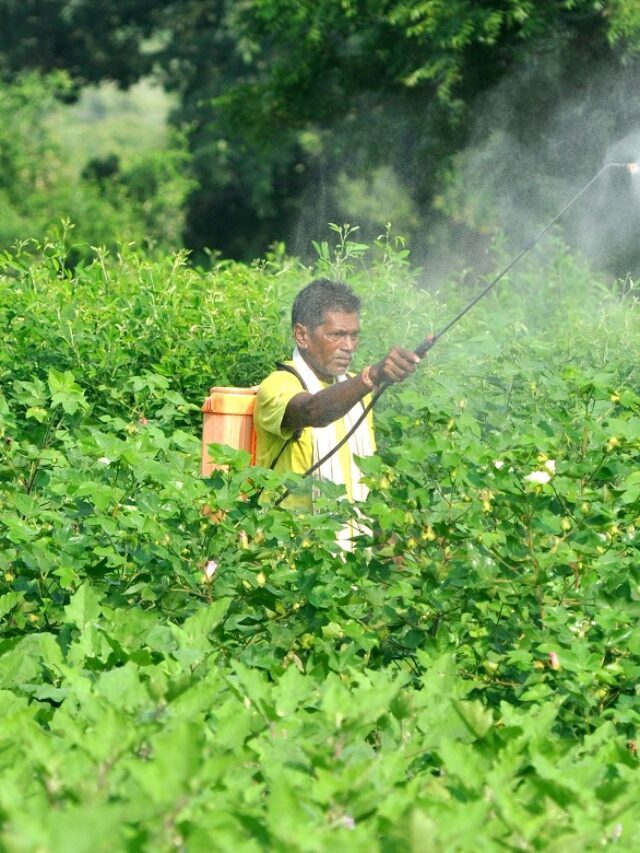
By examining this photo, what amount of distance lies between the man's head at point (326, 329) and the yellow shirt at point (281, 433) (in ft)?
0.25

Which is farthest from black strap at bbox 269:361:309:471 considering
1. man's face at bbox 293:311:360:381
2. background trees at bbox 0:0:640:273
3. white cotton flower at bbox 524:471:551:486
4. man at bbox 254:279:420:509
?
background trees at bbox 0:0:640:273

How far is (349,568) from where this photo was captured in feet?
12.7

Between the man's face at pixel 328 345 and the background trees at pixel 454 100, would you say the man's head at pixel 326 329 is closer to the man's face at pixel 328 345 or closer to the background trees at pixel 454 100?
the man's face at pixel 328 345

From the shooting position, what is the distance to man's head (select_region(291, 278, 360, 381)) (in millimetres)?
5348

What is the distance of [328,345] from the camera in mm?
5359

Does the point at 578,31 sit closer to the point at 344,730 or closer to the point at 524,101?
the point at 524,101

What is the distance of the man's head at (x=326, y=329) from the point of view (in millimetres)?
5348

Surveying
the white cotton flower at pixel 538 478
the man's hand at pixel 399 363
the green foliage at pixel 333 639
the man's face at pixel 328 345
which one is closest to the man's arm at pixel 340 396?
the man's hand at pixel 399 363

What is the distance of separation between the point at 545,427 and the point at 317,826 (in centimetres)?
184

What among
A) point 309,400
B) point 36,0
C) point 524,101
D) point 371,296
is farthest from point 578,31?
point 36,0

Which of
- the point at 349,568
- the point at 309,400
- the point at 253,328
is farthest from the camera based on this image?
the point at 253,328

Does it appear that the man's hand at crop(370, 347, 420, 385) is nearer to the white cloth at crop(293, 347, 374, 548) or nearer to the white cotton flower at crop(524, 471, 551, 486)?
the white cloth at crop(293, 347, 374, 548)

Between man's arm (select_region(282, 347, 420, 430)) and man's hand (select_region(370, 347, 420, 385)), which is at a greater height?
man's hand (select_region(370, 347, 420, 385))

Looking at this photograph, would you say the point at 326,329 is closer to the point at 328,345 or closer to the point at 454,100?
the point at 328,345
